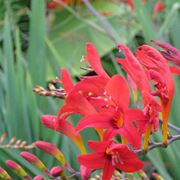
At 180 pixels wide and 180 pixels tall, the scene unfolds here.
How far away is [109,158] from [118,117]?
6 cm

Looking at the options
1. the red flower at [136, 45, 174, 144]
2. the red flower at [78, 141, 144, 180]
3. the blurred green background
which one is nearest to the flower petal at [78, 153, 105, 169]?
the red flower at [78, 141, 144, 180]

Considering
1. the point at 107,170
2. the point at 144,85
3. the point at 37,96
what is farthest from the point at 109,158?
the point at 37,96

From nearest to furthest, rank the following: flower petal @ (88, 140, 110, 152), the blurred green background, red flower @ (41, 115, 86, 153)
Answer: flower petal @ (88, 140, 110, 152), red flower @ (41, 115, 86, 153), the blurred green background

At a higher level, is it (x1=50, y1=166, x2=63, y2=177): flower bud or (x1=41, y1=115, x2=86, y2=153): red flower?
(x1=41, y1=115, x2=86, y2=153): red flower

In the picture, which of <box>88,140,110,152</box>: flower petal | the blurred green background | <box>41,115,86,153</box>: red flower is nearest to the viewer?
<box>88,140,110,152</box>: flower petal

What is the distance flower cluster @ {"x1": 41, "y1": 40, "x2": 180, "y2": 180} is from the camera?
A: 85 centimetres

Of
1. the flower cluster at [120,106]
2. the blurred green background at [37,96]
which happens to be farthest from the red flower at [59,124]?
the blurred green background at [37,96]

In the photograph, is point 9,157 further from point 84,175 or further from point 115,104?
point 115,104

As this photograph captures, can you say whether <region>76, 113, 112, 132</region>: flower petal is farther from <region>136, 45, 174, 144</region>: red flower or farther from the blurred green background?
the blurred green background

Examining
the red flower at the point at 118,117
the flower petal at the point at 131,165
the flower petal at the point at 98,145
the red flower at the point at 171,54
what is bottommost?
the flower petal at the point at 131,165

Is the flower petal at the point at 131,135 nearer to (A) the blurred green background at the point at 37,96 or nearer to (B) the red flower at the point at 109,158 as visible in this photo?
(B) the red flower at the point at 109,158

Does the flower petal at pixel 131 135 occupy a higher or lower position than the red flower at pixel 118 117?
lower

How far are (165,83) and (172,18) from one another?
1.17m

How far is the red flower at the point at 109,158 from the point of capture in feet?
2.76
